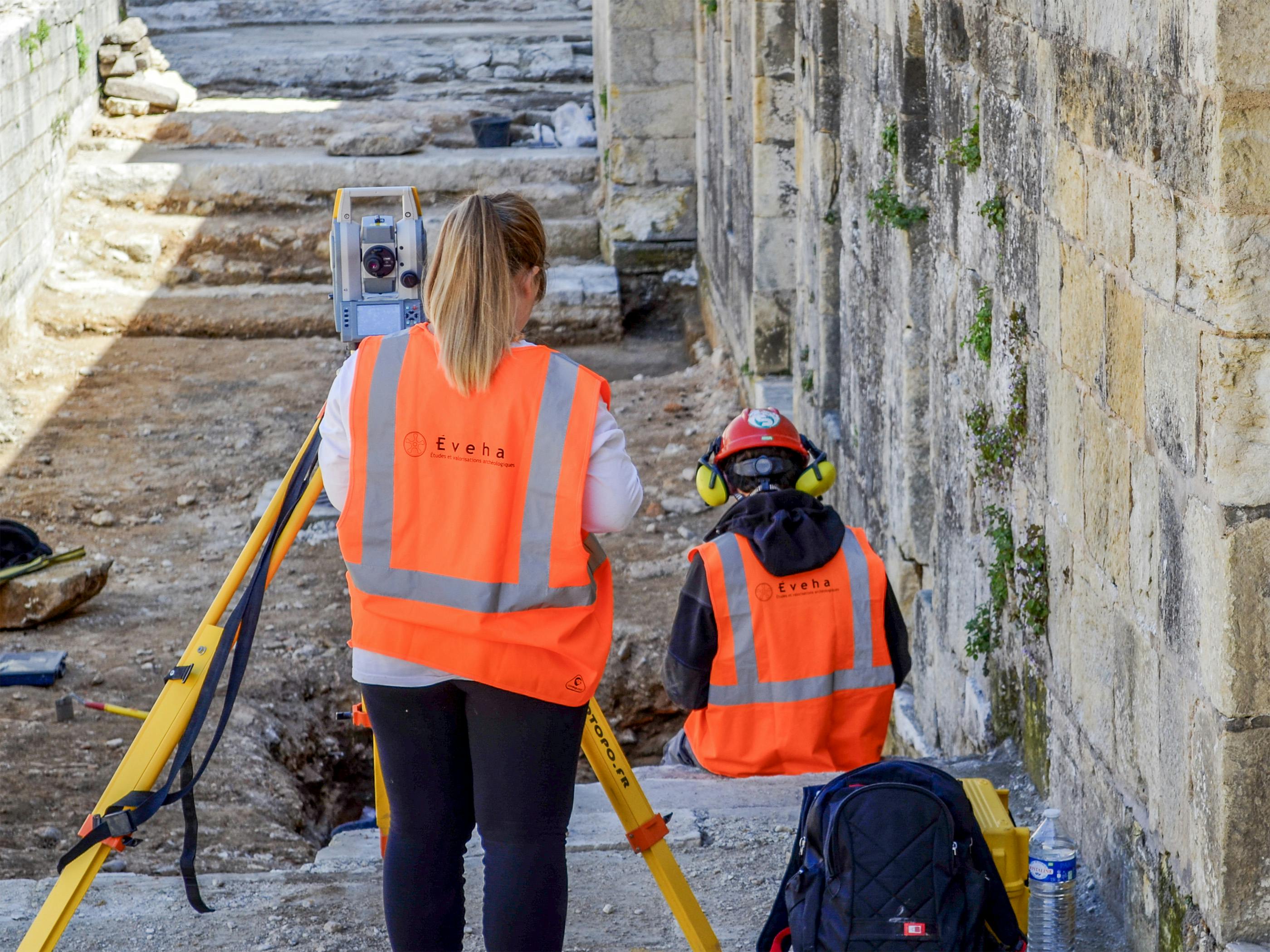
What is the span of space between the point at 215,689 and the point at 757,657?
128 centimetres

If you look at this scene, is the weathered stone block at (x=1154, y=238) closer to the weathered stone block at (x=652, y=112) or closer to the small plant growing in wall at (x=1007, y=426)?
the small plant growing in wall at (x=1007, y=426)

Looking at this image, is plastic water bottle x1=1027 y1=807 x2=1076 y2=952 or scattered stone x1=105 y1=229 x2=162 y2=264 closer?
plastic water bottle x1=1027 y1=807 x2=1076 y2=952

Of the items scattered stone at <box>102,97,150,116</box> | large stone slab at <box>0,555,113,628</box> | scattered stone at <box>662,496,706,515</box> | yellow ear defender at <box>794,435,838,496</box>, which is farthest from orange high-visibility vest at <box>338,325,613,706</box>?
scattered stone at <box>102,97,150,116</box>

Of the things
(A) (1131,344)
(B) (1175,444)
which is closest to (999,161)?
(A) (1131,344)

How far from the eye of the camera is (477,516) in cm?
219

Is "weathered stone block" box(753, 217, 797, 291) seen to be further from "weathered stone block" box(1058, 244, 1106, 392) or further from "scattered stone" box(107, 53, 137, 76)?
"scattered stone" box(107, 53, 137, 76)

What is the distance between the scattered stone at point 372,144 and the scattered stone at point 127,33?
2.37m

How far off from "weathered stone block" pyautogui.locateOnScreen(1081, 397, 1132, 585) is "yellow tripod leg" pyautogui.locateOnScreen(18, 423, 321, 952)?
1.33 meters

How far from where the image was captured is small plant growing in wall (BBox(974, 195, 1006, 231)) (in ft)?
10.3

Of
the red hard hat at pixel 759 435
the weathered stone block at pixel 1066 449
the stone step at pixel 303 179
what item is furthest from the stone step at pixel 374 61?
the weathered stone block at pixel 1066 449

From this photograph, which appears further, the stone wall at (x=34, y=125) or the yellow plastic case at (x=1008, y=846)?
the stone wall at (x=34, y=125)

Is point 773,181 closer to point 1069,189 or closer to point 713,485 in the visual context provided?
point 713,485

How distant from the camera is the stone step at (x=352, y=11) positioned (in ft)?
53.3

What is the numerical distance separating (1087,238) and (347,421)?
1.30 m
